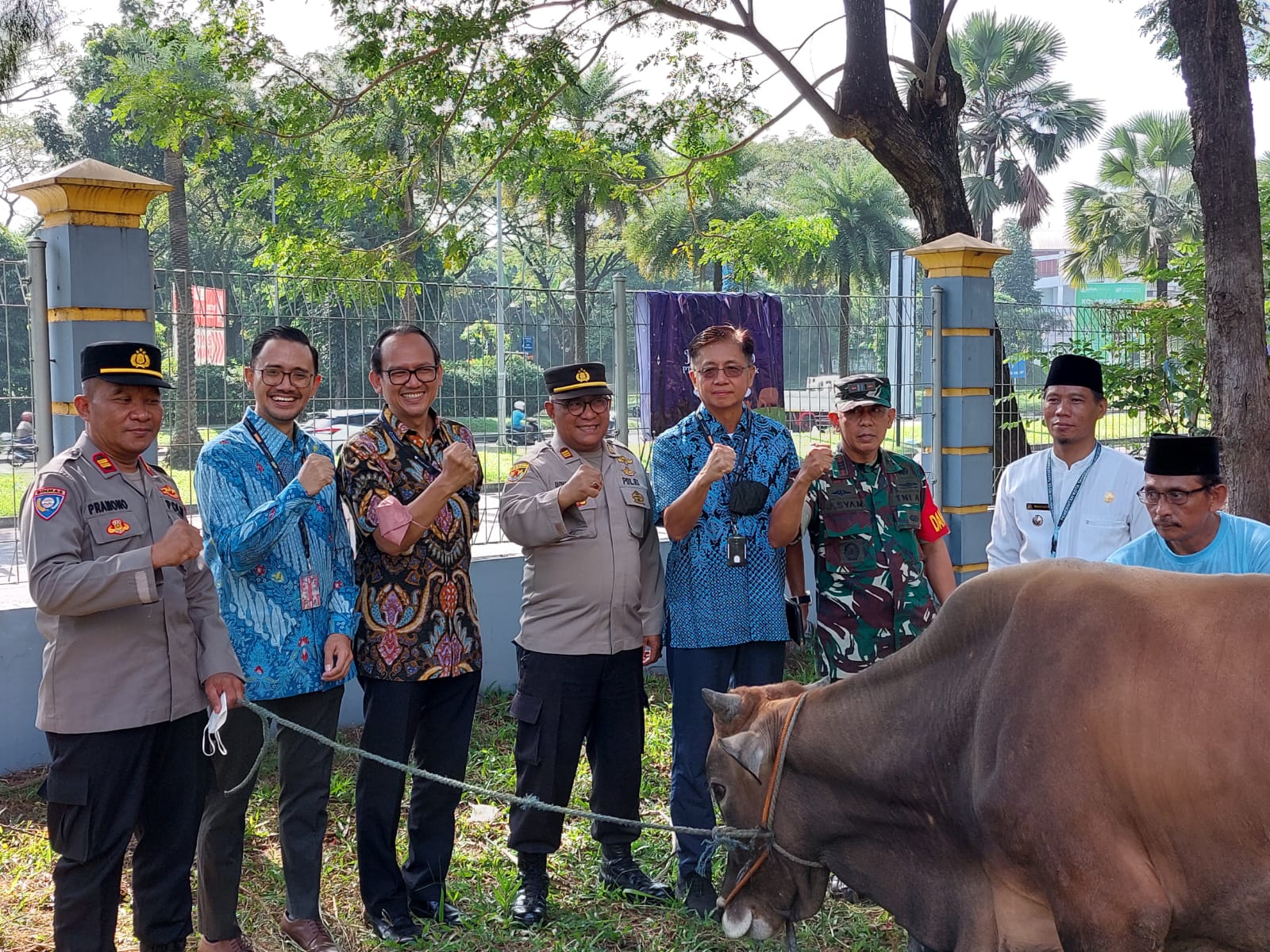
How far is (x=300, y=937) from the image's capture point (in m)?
4.15

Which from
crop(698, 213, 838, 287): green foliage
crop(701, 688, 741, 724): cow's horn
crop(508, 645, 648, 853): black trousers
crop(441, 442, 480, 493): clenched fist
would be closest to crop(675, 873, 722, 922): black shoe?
crop(508, 645, 648, 853): black trousers

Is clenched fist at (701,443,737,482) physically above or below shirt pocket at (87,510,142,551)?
above

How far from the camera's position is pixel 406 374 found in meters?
4.25

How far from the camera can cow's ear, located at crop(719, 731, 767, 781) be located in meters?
3.18

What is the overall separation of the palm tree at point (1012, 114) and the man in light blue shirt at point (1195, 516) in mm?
30421

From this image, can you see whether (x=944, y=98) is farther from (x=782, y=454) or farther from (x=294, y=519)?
(x=294, y=519)

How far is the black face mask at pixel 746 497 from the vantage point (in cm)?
453

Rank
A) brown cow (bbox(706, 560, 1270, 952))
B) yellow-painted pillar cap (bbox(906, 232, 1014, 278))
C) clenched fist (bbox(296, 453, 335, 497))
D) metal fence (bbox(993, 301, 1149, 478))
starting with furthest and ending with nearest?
1. metal fence (bbox(993, 301, 1149, 478))
2. yellow-painted pillar cap (bbox(906, 232, 1014, 278))
3. clenched fist (bbox(296, 453, 335, 497))
4. brown cow (bbox(706, 560, 1270, 952))

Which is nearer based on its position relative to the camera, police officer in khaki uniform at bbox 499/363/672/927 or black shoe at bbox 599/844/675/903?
police officer in khaki uniform at bbox 499/363/672/927

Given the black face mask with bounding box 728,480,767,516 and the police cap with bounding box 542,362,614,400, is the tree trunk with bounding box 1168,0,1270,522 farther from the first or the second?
the police cap with bounding box 542,362,614,400

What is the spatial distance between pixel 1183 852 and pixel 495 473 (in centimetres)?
491

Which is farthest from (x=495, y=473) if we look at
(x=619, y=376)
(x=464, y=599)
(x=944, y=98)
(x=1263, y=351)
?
(x=944, y=98)

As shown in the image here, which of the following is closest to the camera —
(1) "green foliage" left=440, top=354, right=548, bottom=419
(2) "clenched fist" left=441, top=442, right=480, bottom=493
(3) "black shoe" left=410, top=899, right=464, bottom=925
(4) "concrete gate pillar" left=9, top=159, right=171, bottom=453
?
(2) "clenched fist" left=441, top=442, right=480, bottom=493

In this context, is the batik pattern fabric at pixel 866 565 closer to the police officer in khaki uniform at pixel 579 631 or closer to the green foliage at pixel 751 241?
the police officer in khaki uniform at pixel 579 631
